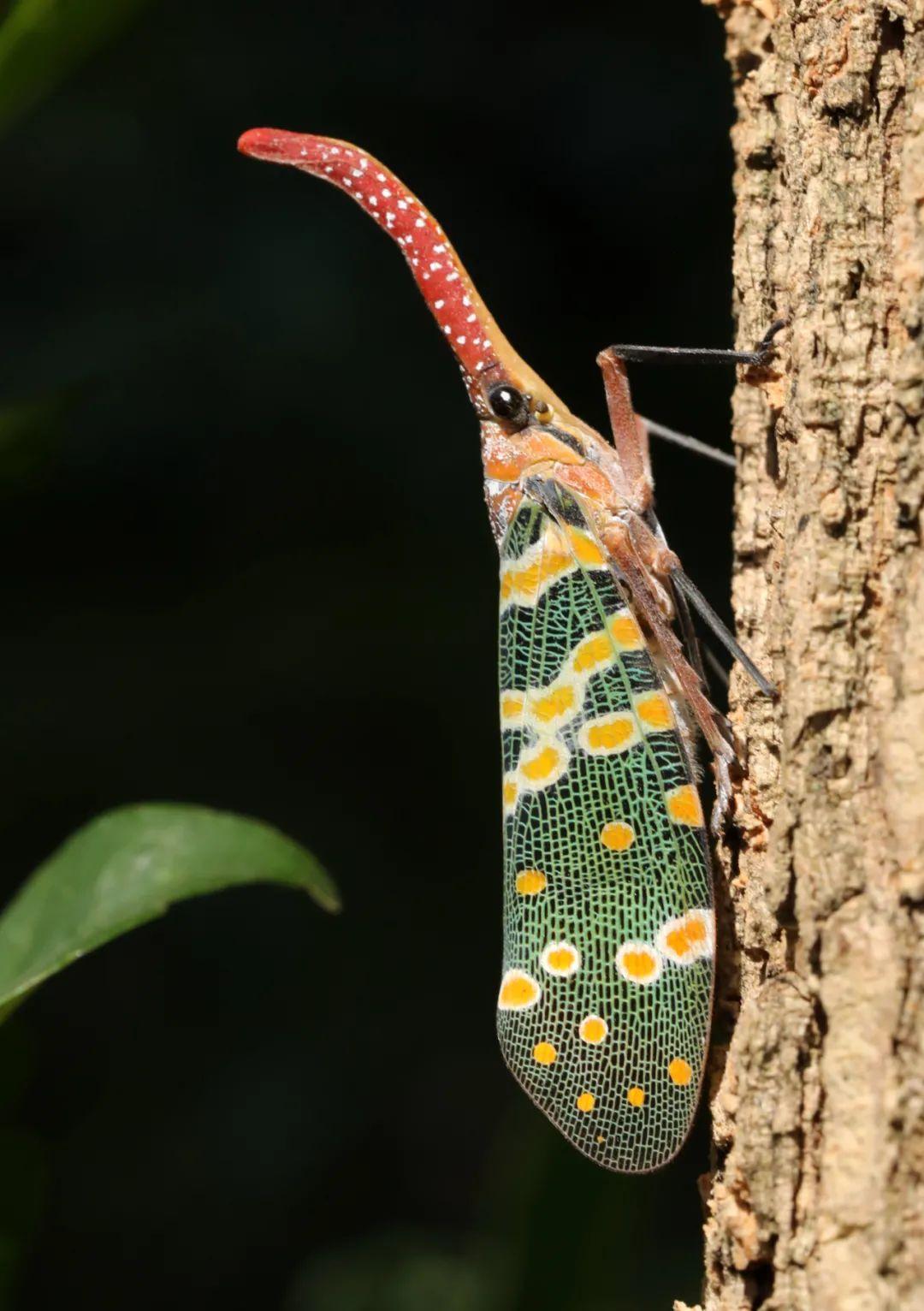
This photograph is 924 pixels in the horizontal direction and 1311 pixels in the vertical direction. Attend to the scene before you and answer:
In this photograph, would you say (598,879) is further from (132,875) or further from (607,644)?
(132,875)

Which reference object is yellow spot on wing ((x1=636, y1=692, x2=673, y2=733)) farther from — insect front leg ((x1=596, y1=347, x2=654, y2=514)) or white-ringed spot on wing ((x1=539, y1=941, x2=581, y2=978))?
insect front leg ((x1=596, y1=347, x2=654, y2=514))

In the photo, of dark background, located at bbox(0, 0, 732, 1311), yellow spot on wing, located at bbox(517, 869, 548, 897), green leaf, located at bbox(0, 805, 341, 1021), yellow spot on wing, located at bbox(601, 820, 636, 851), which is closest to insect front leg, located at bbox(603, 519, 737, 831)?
yellow spot on wing, located at bbox(601, 820, 636, 851)

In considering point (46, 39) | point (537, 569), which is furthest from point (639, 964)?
point (46, 39)

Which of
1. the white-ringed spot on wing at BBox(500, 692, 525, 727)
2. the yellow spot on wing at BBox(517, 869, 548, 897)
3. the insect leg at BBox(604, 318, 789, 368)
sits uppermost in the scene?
the insect leg at BBox(604, 318, 789, 368)

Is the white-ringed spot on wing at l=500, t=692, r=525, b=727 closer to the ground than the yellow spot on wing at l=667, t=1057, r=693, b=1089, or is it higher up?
higher up

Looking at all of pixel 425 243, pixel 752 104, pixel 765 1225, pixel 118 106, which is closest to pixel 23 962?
pixel 765 1225

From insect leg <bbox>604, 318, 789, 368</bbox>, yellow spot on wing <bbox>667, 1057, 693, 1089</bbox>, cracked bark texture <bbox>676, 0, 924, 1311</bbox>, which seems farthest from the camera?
insect leg <bbox>604, 318, 789, 368</bbox>

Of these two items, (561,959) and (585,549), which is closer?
(561,959)
